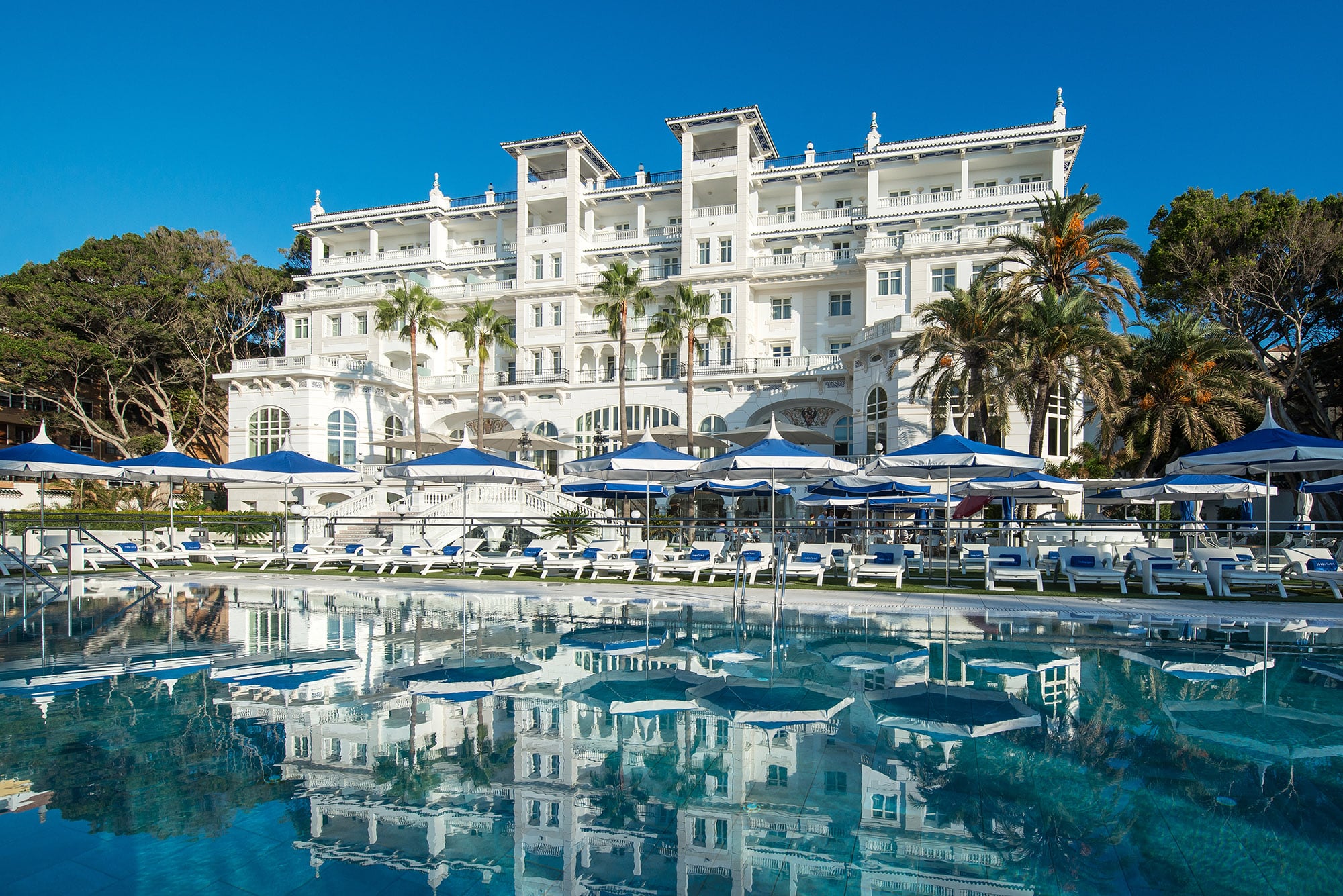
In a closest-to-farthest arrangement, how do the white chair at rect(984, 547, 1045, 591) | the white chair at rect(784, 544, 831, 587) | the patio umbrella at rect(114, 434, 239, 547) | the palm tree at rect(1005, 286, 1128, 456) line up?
the white chair at rect(984, 547, 1045, 591), the white chair at rect(784, 544, 831, 587), the patio umbrella at rect(114, 434, 239, 547), the palm tree at rect(1005, 286, 1128, 456)

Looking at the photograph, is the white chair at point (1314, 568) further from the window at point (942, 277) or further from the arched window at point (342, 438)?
the arched window at point (342, 438)

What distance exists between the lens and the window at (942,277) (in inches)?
1389

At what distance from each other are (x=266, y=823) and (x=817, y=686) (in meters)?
5.17

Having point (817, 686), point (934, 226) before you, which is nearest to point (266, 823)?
point (817, 686)

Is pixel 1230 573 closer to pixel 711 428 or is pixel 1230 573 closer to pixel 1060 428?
pixel 1060 428

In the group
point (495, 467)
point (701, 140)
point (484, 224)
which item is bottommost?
point (495, 467)

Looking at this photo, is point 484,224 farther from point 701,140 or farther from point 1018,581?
point 1018,581

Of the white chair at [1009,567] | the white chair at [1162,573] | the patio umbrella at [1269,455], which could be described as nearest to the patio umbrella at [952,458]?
the white chair at [1009,567]

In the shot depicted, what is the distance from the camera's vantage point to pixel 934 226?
126ft

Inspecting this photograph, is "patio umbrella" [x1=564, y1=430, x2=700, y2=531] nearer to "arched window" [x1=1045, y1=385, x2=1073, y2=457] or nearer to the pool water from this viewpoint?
the pool water

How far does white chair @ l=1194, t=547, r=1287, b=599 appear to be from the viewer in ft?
48.0

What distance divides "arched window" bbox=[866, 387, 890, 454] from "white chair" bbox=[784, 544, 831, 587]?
15.8m

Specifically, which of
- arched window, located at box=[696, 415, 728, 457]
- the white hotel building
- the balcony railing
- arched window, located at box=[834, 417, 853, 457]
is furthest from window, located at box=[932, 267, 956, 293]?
the balcony railing

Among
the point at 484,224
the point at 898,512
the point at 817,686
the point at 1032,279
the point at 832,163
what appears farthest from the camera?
the point at 484,224
